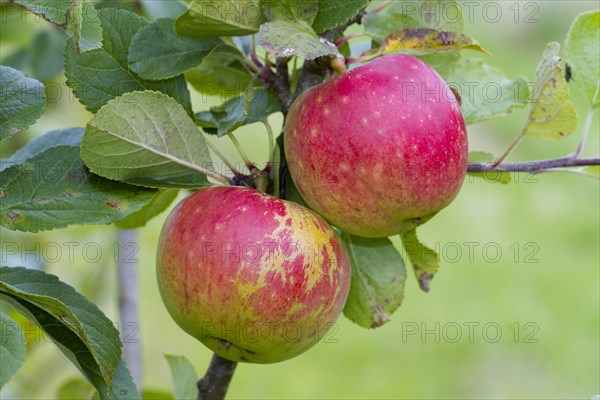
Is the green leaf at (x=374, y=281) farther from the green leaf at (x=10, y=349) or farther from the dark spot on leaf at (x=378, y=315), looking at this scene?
the green leaf at (x=10, y=349)

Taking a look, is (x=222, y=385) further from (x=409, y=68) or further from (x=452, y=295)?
(x=452, y=295)

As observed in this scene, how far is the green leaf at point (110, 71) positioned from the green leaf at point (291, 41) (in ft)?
0.64

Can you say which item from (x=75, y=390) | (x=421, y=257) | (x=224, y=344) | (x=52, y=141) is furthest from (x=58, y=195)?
(x=75, y=390)

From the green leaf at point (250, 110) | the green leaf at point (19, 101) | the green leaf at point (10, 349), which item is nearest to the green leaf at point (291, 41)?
the green leaf at point (250, 110)

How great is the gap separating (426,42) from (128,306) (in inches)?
34.0

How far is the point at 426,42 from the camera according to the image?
0.87 meters

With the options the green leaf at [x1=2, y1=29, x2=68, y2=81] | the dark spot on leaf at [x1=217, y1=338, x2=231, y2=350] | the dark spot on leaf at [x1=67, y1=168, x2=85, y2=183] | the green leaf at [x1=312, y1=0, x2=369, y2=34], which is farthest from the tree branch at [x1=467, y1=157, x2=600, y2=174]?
the green leaf at [x1=2, y1=29, x2=68, y2=81]

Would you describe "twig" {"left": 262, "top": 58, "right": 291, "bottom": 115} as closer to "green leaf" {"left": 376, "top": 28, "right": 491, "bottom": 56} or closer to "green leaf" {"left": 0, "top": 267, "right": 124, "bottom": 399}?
"green leaf" {"left": 376, "top": 28, "right": 491, "bottom": 56}

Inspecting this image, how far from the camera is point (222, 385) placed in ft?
3.34

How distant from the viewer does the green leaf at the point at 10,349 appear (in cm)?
69

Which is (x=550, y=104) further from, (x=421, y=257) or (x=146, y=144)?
(x=146, y=144)

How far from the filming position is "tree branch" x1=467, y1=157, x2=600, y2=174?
3.11 ft

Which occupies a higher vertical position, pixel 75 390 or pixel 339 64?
pixel 339 64

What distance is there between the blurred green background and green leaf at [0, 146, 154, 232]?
988 mm
